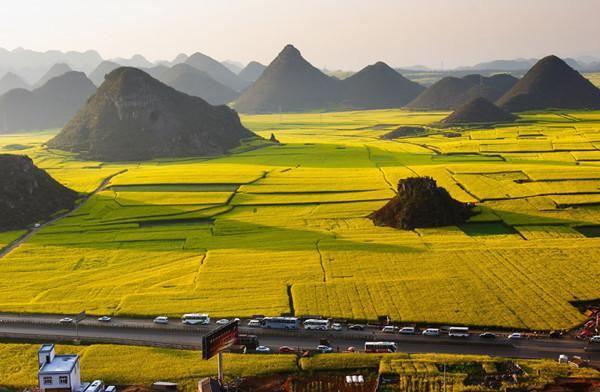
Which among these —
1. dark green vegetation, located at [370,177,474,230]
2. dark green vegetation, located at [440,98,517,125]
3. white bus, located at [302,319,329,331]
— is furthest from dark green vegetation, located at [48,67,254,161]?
white bus, located at [302,319,329,331]

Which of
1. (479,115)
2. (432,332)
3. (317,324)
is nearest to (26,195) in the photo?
(317,324)

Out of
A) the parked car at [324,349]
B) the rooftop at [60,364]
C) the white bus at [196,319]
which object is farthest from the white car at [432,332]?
the rooftop at [60,364]

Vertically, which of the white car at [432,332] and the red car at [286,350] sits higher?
the white car at [432,332]

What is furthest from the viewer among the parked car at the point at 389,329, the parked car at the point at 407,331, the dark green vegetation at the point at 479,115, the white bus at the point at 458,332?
the dark green vegetation at the point at 479,115

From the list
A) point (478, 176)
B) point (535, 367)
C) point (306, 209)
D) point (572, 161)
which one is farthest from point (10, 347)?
point (572, 161)

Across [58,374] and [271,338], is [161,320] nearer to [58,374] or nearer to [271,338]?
[271,338]

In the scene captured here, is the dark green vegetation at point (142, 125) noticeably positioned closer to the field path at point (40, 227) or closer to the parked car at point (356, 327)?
the field path at point (40, 227)

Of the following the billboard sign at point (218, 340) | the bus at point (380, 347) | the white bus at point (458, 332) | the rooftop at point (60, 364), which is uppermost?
the billboard sign at point (218, 340)
